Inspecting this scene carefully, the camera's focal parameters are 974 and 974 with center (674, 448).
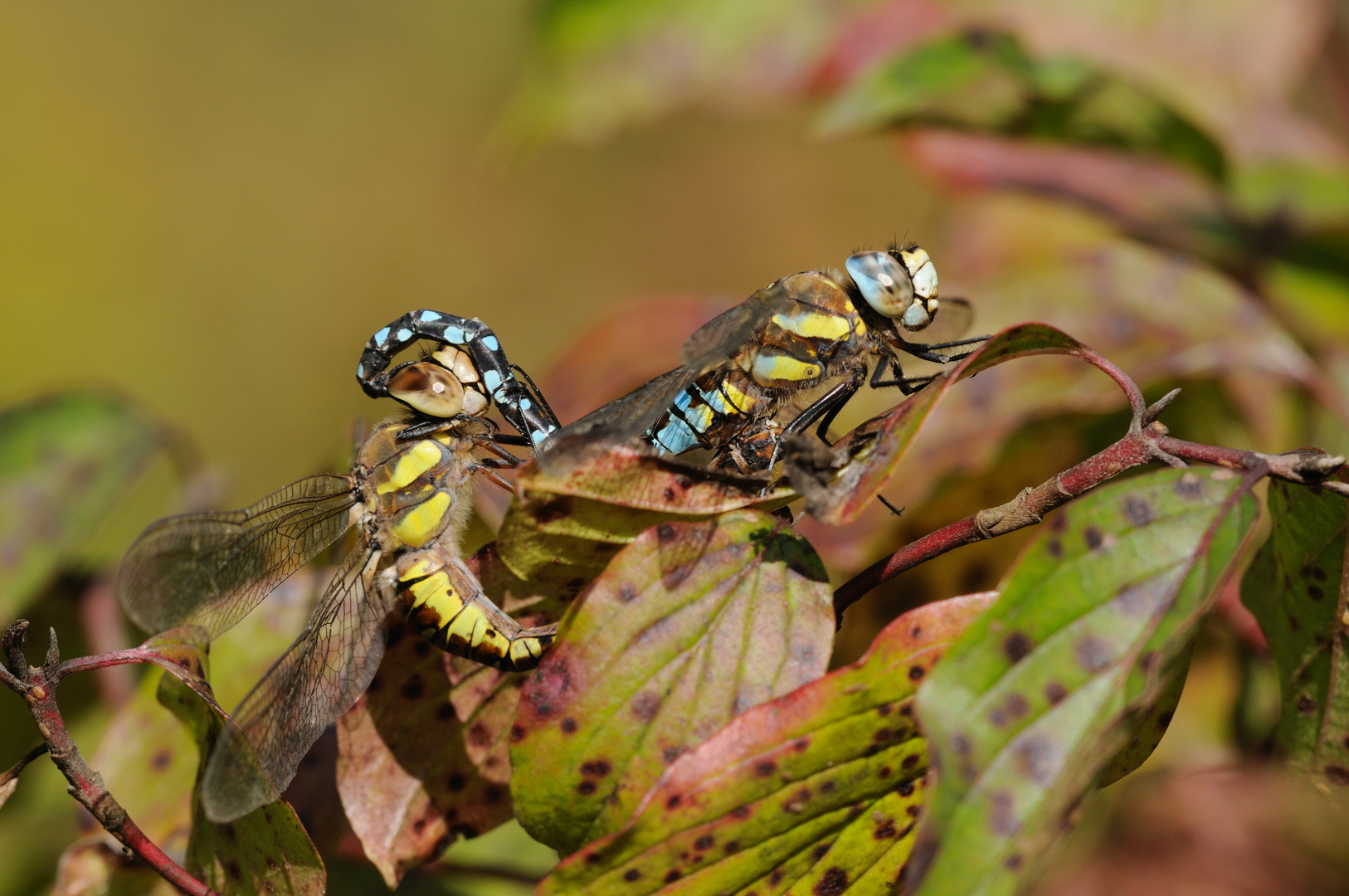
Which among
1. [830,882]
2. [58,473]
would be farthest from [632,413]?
[58,473]

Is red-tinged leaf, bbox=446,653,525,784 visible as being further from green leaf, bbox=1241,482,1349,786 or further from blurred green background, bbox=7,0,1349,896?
green leaf, bbox=1241,482,1349,786

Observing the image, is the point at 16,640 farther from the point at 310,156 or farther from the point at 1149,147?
the point at 310,156

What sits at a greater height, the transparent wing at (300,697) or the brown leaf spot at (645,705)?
the transparent wing at (300,697)

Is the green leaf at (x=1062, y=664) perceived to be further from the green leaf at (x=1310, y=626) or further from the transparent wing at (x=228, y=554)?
the transparent wing at (x=228, y=554)

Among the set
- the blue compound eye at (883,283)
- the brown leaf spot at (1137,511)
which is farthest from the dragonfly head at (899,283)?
the brown leaf spot at (1137,511)

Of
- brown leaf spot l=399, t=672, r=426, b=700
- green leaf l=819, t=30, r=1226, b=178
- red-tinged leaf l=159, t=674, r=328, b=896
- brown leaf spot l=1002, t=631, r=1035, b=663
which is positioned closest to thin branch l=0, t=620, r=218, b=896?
red-tinged leaf l=159, t=674, r=328, b=896

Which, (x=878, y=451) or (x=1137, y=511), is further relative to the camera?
(x=878, y=451)

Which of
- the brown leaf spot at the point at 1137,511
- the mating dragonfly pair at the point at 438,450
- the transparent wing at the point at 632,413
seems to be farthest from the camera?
the mating dragonfly pair at the point at 438,450

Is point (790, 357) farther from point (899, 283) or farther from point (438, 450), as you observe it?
point (438, 450)
